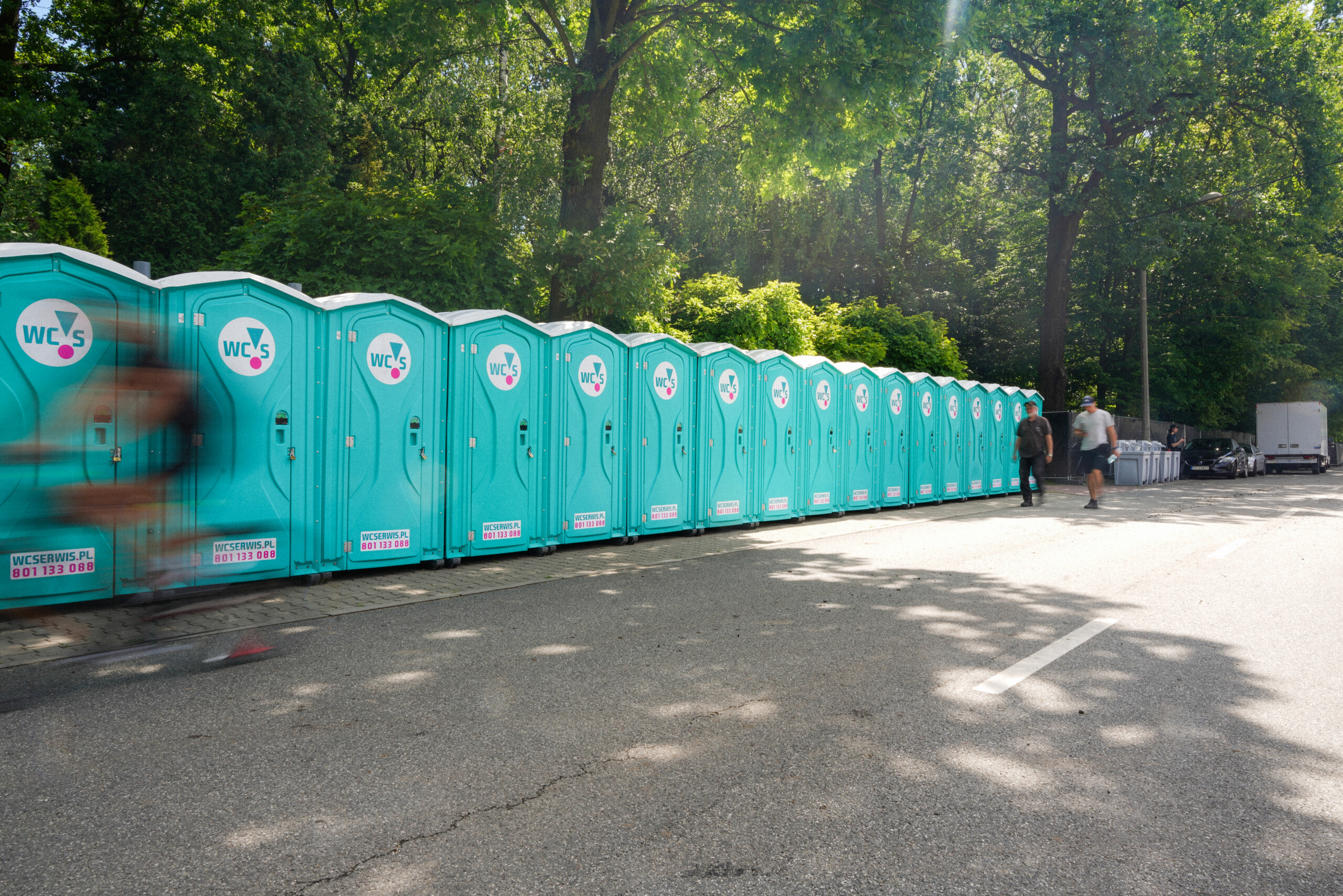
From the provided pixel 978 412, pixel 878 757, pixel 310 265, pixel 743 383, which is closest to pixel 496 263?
pixel 310 265

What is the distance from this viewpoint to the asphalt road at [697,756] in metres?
2.70

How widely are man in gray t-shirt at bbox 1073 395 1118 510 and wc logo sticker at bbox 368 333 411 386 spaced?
1194 cm

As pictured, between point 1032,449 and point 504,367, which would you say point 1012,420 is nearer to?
point 1032,449

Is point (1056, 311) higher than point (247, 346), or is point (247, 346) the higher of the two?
point (1056, 311)

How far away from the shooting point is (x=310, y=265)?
46.6 feet

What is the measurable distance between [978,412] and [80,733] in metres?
18.3

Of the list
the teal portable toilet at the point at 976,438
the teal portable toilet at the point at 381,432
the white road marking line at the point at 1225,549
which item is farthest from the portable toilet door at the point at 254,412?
the teal portable toilet at the point at 976,438

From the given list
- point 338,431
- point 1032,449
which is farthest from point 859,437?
point 338,431

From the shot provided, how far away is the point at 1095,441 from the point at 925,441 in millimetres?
2968

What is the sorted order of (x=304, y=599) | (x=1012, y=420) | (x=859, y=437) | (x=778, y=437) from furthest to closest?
(x=1012, y=420) < (x=859, y=437) < (x=778, y=437) < (x=304, y=599)

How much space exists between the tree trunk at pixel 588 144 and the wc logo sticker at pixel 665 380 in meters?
3.94

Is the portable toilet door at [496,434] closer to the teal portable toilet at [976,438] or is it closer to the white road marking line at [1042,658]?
the white road marking line at [1042,658]

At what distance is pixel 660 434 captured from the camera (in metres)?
11.2

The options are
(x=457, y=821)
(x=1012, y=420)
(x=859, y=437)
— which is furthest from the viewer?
(x=1012, y=420)
